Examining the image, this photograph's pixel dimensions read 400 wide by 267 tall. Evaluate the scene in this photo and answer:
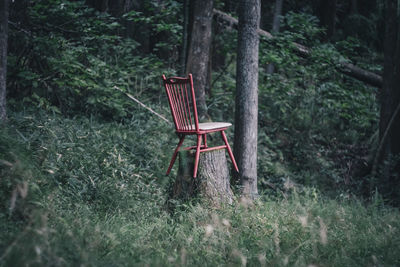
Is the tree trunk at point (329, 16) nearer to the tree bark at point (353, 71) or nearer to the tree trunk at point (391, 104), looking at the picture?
the tree bark at point (353, 71)

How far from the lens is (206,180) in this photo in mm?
4039

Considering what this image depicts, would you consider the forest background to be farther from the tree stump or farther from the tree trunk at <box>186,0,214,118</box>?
the tree stump

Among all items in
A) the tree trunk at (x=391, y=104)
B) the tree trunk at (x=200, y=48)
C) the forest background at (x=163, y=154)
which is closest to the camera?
the forest background at (x=163, y=154)

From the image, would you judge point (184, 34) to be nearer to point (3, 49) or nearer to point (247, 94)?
point (247, 94)

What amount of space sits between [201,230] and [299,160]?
453 centimetres

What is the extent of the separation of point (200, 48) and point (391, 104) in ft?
13.1

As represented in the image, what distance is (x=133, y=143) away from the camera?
5.30 metres

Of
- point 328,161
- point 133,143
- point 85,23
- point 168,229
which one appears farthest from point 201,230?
point 328,161

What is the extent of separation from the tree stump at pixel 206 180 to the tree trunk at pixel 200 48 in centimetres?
261

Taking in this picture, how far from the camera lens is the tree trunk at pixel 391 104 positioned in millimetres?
6312

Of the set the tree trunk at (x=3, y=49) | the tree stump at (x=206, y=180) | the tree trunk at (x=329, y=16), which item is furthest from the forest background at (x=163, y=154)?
the tree trunk at (x=329, y=16)

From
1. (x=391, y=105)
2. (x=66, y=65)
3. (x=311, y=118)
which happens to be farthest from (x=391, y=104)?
(x=66, y=65)

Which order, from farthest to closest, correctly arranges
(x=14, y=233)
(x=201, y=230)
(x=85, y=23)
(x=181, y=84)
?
(x=85, y=23) → (x=181, y=84) → (x=201, y=230) → (x=14, y=233)

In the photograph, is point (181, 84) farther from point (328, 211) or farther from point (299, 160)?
point (299, 160)
